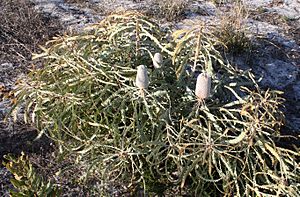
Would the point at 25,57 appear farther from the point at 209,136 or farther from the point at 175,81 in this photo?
the point at 209,136

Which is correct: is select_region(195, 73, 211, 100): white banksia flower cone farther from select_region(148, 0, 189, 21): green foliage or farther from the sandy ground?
select_region(148, 0, 189, 21): green foliage

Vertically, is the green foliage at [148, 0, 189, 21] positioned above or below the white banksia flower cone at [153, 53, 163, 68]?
below

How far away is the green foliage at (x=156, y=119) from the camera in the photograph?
6.86ft

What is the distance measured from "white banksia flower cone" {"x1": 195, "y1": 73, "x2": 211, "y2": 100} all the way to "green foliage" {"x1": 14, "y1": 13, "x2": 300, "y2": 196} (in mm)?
87

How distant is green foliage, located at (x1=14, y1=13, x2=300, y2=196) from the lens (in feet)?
6.86

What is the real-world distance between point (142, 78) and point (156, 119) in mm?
248

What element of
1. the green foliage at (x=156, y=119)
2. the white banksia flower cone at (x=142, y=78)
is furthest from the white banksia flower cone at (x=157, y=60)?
the white banksia flower cone at (x=142, y=78)

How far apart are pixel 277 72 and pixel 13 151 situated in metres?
2.18

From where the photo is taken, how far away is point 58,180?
8.17 feet

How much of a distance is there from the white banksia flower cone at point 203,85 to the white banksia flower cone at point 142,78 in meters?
0.26

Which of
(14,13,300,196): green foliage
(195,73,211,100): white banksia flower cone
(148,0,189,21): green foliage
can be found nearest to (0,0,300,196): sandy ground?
(148,0,189,21): green foliage

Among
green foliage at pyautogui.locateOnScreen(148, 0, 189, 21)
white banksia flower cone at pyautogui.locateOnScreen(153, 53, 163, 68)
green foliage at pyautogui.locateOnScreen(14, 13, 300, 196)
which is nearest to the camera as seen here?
green foliage at pyautogui.locateOnScreen(14, 13, 300, 196)

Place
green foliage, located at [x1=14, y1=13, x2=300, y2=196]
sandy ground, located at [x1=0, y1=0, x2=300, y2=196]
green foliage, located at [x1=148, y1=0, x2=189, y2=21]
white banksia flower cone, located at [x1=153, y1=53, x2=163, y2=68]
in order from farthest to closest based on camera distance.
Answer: green foliage, located at [x1=148, y1=0, x2=189, y2=21], sandy ground, located at [x1=0, y1=0, x2=300, y2=196], white banksia flower cone, located at [x1=153, y1=53, x2=163, y2=68], green foliage, located at [x1=14, y1=13, x2=300, y2=196]

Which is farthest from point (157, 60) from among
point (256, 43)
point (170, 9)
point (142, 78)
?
point (170, 9)
